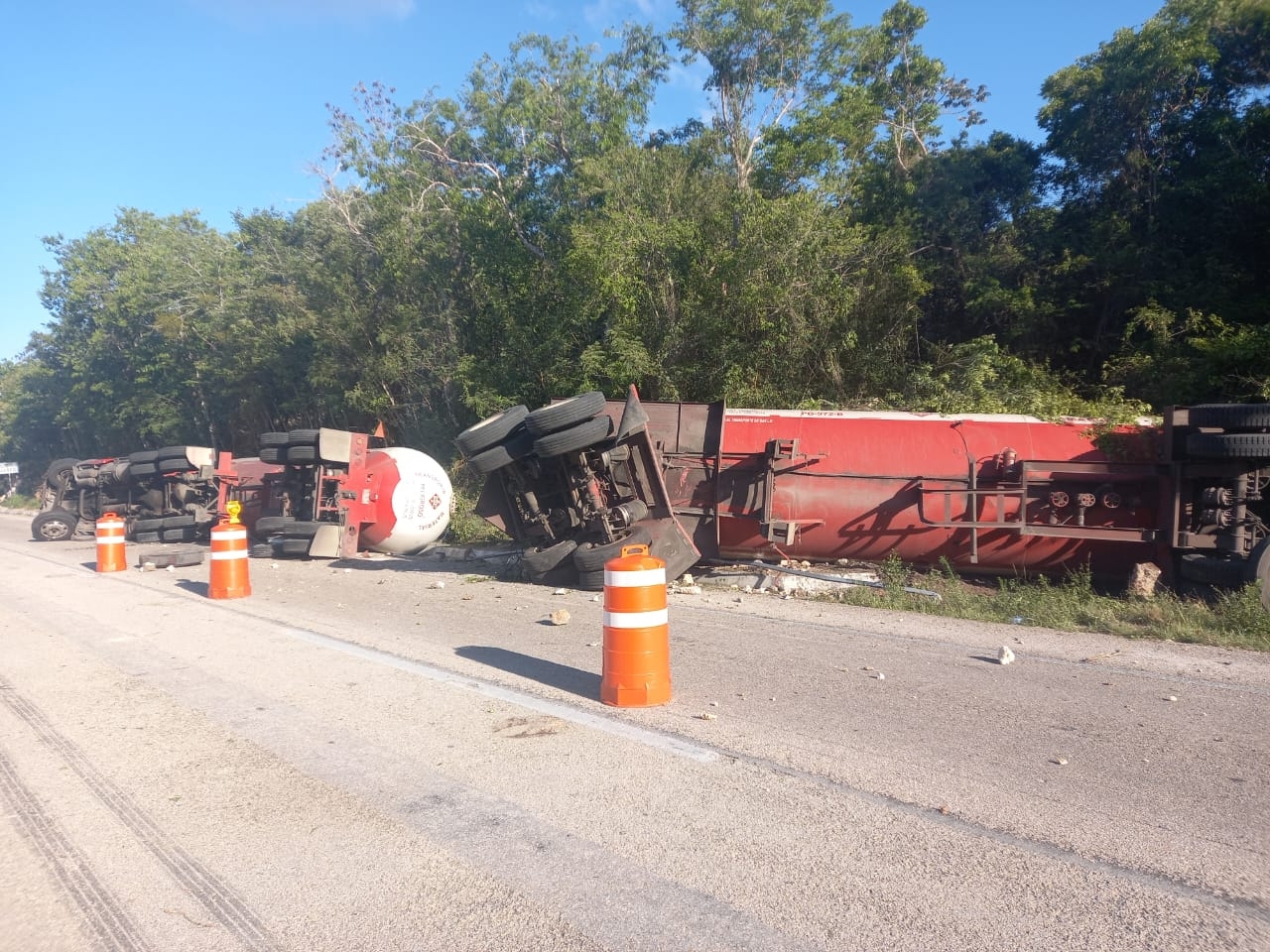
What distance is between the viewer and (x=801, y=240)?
17.6m

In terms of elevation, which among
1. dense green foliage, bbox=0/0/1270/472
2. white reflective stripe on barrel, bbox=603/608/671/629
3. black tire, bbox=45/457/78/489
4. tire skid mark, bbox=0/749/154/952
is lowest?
tire skid mark, bbox=0/749/154/952

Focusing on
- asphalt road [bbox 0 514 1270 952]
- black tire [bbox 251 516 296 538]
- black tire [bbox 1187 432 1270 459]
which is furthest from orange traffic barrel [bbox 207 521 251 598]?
black tire [bbox 1187 432 1270 459]

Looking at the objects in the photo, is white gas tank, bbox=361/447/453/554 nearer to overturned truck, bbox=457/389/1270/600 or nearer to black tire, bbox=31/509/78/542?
overturned truck, bbox=457/389/1270/600

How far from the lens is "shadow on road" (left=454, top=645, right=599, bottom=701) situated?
6.84m

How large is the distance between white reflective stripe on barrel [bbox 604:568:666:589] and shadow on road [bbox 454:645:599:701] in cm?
98

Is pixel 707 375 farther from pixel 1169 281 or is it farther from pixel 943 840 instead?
pixel 943 840

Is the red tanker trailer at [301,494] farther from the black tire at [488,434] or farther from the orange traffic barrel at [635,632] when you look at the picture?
the orange traffic barrel at [635,632]

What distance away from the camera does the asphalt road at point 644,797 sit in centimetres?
349

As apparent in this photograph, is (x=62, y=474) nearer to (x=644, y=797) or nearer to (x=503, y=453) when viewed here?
(x=503, y=453)

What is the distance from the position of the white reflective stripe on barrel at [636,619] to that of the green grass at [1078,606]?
4.80 meters

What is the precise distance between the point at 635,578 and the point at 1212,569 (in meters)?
6.69

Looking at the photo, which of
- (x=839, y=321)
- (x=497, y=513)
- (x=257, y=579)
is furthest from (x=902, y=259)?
(x=257, y=579)

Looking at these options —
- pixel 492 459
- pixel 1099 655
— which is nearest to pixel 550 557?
pixel 492 459

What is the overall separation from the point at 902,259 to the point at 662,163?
21.8ft
